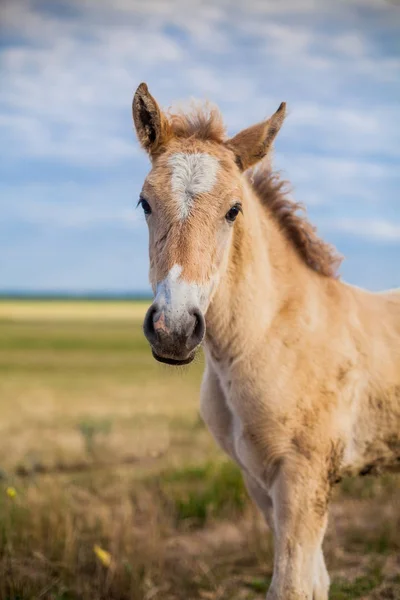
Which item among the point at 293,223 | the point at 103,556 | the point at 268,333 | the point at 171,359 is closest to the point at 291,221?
the point at 293,223

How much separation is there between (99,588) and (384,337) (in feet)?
9.46

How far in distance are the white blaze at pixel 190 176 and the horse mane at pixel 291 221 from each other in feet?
2.68

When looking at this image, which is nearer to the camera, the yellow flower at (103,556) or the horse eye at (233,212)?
the horse eye at (233,212)

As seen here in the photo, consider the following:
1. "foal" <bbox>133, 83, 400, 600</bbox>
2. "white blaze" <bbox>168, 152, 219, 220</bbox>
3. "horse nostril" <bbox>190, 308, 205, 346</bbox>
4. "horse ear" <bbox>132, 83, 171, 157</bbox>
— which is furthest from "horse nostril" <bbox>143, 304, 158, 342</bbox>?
"horse ear" <bbox>132, 83, 171, 157</bbox>

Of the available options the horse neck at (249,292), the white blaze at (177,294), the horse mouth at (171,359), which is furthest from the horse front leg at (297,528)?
the white blaze at (177,294)

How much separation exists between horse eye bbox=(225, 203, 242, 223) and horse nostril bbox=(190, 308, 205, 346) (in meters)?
0.68

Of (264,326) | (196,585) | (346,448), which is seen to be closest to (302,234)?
(264,326)

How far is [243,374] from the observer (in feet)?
12.6

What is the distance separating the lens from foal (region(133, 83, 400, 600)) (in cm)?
332

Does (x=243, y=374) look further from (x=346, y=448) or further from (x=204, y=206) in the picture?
(x=204, y=206)

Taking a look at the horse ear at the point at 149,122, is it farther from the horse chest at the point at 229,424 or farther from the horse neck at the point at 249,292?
the horse chest at the point at 229,424

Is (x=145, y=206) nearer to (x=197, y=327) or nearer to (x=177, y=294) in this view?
(x=177, y=294)

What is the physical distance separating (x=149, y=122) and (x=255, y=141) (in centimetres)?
65

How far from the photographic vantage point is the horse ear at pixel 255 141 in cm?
373
